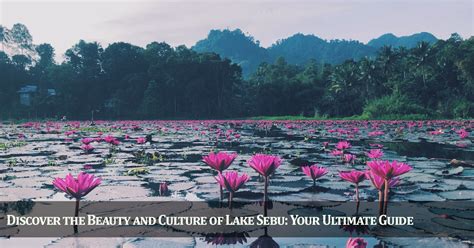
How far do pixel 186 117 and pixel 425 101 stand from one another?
26850 mm

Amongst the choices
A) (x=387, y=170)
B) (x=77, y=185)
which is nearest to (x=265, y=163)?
(x=387, y=170)

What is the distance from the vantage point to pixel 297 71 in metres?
69.9

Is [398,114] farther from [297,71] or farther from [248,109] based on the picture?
[297,71]

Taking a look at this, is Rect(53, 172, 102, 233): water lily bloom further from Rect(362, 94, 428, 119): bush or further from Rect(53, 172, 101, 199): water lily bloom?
Rect(362, 94, 428, 119): bush

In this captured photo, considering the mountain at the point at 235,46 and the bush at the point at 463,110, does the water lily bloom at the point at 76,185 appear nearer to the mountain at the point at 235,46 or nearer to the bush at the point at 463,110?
the bush at the point at 463,110

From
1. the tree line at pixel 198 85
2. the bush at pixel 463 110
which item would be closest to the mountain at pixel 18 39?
the tree line at pixel 198 85

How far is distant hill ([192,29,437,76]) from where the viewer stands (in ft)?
493

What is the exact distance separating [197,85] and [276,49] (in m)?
131

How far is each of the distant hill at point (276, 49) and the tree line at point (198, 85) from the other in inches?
3530

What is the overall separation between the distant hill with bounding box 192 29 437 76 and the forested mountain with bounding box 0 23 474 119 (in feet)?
294

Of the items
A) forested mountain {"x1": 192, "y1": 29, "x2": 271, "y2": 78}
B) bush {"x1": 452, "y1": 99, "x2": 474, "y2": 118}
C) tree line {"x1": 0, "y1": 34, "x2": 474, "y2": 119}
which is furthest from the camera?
forested mountain {"x1": 192, "y1": 29, "x2": 271, "y2": 78}

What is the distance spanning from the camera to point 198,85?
47.5 metres

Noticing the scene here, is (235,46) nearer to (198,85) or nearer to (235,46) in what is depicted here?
(235,46)

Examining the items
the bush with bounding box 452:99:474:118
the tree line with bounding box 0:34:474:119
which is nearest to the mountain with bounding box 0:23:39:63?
the tree line with bounding box 0:34:474:119
